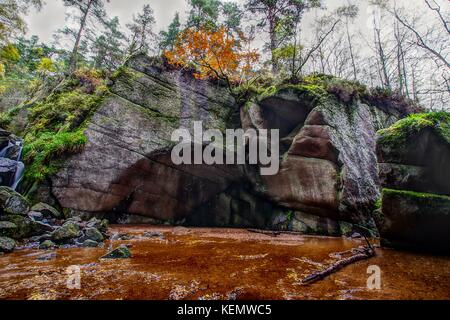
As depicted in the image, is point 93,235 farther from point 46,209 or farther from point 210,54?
point 210,54

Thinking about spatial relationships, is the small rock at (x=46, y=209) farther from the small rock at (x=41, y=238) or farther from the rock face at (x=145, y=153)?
the small rock at (x=41, y=238)

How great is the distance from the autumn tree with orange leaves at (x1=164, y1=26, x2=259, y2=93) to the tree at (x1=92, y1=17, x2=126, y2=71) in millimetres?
13978

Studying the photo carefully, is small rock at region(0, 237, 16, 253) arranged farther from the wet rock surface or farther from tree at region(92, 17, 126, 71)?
tree at region(92, 17, 126, 71)

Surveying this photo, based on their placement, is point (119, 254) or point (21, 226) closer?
point (119, 254)

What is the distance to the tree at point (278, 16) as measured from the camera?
40.7 ft

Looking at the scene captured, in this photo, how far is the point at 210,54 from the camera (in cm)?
1324

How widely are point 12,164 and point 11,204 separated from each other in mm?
4828

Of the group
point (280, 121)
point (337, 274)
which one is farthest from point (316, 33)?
point (337, 274)

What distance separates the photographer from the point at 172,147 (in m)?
11.4

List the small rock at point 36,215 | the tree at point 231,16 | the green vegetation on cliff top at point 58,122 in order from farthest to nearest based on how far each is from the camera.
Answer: the tree at point 231,16, the green vegetation on cliff top at point 58,122, the small rock at point 36,215

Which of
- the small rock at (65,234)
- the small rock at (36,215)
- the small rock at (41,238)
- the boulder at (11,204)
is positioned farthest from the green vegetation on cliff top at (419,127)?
the small rock at (36,215)

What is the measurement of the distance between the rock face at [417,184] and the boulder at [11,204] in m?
9.07

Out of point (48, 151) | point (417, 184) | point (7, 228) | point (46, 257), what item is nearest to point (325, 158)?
point (417, 184)
